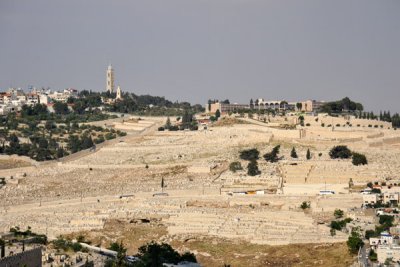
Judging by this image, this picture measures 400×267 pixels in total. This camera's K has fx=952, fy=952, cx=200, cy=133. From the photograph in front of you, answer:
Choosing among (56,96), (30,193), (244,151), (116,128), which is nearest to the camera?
(30,193)

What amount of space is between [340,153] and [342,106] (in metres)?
20.3

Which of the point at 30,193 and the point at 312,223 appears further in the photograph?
the point at 30,193

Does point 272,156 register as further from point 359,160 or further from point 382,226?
point 382,226

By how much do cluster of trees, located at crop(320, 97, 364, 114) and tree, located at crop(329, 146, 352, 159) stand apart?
58.8 feet

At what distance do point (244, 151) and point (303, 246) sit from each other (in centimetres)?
2072

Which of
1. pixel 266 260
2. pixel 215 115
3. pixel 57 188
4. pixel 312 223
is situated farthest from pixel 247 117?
pixel 266 260

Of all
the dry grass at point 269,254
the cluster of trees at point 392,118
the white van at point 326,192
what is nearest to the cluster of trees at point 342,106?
the cluster of trees at point 392,118

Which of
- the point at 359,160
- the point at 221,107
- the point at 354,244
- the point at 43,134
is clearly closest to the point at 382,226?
the point at 354,244

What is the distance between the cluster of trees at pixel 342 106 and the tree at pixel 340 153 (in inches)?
705

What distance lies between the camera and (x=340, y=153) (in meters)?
55.2

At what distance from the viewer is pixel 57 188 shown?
2180 inches

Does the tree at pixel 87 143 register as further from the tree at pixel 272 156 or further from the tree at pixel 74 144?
the tree at pixel 272 156

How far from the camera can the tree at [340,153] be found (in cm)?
5522

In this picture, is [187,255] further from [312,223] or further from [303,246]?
[312,223]
